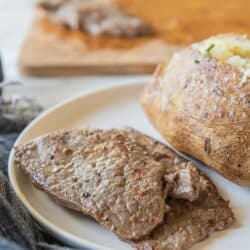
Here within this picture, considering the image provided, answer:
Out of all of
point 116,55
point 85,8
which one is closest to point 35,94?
point 116,55

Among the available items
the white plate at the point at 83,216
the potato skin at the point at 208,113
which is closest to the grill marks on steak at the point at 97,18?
the white plate at the point at 83,216

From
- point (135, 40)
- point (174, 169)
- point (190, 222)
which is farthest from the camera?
point (135, 40)

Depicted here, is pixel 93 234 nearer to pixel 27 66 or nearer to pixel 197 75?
pixel 197 75

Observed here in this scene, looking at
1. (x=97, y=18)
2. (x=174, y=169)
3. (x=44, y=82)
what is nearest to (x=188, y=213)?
(x=174, y=169)

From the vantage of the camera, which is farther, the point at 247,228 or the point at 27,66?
the point at 27,66

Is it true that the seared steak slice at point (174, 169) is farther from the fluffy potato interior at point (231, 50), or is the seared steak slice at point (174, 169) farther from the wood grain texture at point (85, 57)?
the wood grain texture at point (85, 57)

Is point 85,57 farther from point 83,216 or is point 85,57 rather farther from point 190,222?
point 190,222
